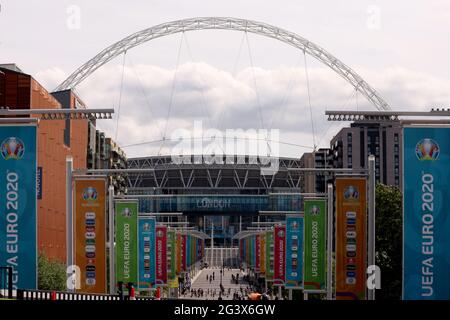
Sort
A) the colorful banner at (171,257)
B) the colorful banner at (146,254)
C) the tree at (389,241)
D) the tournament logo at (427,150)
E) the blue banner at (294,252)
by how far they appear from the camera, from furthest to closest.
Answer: the colorful banner at (171,257)
the tree at (389,241)
the colorful banner at (146,254)
the blue banner at (294,252)
the tournament logo at (427,150)

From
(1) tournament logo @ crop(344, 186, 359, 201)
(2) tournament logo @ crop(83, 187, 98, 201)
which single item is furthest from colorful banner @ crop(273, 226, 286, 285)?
(2) tournament logo @ crop(83, 187, 98, 201)

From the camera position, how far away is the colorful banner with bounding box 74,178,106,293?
5178cm

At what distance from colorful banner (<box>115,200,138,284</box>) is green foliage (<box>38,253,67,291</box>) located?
13548 millimetres

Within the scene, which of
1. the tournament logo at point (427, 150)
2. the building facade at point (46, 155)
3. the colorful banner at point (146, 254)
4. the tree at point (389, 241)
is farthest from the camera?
the building facade at point (46, 155)

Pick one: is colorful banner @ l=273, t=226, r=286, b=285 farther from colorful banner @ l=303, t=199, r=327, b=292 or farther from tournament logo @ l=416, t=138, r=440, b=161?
tournament logo @ l=416, t=138, r=440, b=161

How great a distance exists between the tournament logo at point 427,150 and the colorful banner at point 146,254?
34877 mm

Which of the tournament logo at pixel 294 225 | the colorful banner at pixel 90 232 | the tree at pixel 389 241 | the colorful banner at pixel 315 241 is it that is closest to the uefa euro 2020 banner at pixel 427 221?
the colorful banner at pixel 90 232

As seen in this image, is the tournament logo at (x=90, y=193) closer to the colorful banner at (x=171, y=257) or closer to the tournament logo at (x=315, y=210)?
the tournament logo at (x=315, y=210)

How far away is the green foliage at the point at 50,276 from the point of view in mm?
76000
